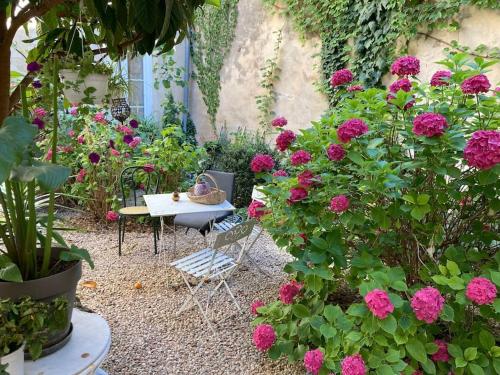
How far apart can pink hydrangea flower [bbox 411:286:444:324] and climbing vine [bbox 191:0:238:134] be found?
19.4 ft

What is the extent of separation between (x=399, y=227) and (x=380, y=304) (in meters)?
0.58

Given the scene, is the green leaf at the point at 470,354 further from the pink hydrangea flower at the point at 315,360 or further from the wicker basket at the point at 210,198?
the wicker basket at the point at 210,198

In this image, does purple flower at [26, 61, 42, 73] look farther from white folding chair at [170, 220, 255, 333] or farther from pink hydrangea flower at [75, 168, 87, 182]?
pink hydrangea flower at [75, 168, 87, 182]

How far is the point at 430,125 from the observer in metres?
1.37

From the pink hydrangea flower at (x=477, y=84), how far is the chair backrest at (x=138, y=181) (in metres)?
3.31

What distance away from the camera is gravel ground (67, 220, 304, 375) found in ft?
7.01

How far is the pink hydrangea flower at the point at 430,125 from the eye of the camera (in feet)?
4.49

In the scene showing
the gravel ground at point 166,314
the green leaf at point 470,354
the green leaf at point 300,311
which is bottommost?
the gravel ground at point 166,314

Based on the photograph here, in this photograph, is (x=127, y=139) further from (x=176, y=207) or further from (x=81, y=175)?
(x=176, y=207)

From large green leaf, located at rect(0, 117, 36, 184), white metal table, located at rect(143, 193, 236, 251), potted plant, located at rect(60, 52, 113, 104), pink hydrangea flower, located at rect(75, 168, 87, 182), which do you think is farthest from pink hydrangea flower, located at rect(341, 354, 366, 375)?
pink hydrangea flower, located at rect(75, 168, 87, 182)

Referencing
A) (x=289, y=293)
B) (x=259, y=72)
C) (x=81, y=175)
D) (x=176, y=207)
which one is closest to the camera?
(x=289, y=293)

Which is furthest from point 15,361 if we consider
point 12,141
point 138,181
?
point 138,181

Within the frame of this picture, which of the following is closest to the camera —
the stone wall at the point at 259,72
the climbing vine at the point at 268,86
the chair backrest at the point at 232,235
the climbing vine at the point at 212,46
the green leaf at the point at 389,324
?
the green leaf at the point at 389,324

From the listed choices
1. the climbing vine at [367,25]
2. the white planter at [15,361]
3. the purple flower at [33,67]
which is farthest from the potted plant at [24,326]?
the climbing vine at [367,25]
